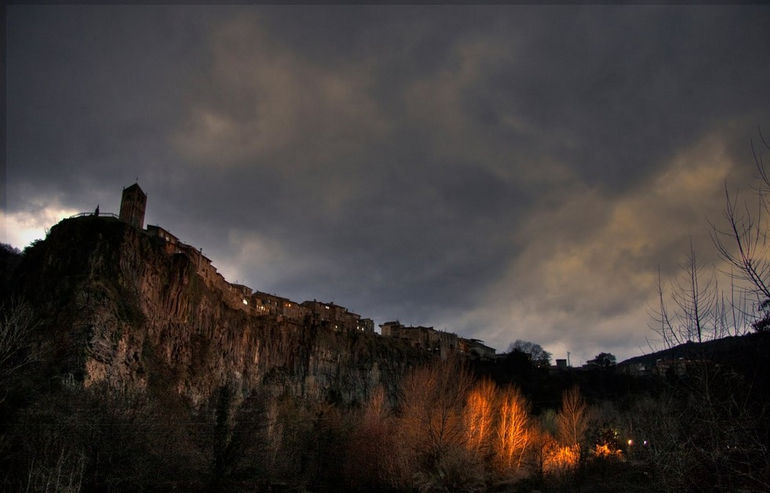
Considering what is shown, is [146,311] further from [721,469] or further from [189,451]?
[721,469]

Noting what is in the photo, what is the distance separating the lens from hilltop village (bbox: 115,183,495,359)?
5891 cm

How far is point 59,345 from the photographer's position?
121ft

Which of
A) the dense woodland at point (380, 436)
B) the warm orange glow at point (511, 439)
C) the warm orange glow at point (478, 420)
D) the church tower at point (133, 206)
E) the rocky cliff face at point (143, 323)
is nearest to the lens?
the dense woodland at point (380, 436)

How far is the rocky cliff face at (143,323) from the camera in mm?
38938

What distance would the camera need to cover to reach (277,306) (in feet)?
294

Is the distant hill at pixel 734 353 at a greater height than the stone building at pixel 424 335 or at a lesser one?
lesser

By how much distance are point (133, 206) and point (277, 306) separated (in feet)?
122

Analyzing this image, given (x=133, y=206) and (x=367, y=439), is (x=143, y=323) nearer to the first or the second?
(x=133, y=206)

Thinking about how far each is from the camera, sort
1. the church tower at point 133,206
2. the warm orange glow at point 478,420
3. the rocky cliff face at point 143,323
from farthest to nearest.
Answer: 1. the church tower at point 133,206
2. the warm orange glow at point 478,420
3. the rocky cliff face at point 143,323

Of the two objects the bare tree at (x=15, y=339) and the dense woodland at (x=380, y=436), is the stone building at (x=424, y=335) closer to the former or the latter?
the dense woodland at (x=380, y=436)

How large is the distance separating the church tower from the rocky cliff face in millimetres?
7800

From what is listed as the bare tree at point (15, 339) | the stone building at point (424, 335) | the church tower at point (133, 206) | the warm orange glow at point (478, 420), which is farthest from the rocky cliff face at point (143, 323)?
the stone building at point (424, 335)

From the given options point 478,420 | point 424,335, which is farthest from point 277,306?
point 478,420

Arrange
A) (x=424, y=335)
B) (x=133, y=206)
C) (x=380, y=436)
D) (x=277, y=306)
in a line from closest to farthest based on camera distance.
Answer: (x=380, y=436)
(x=133, y=206)
(x=277, y=306)
(x=424, y=335)
